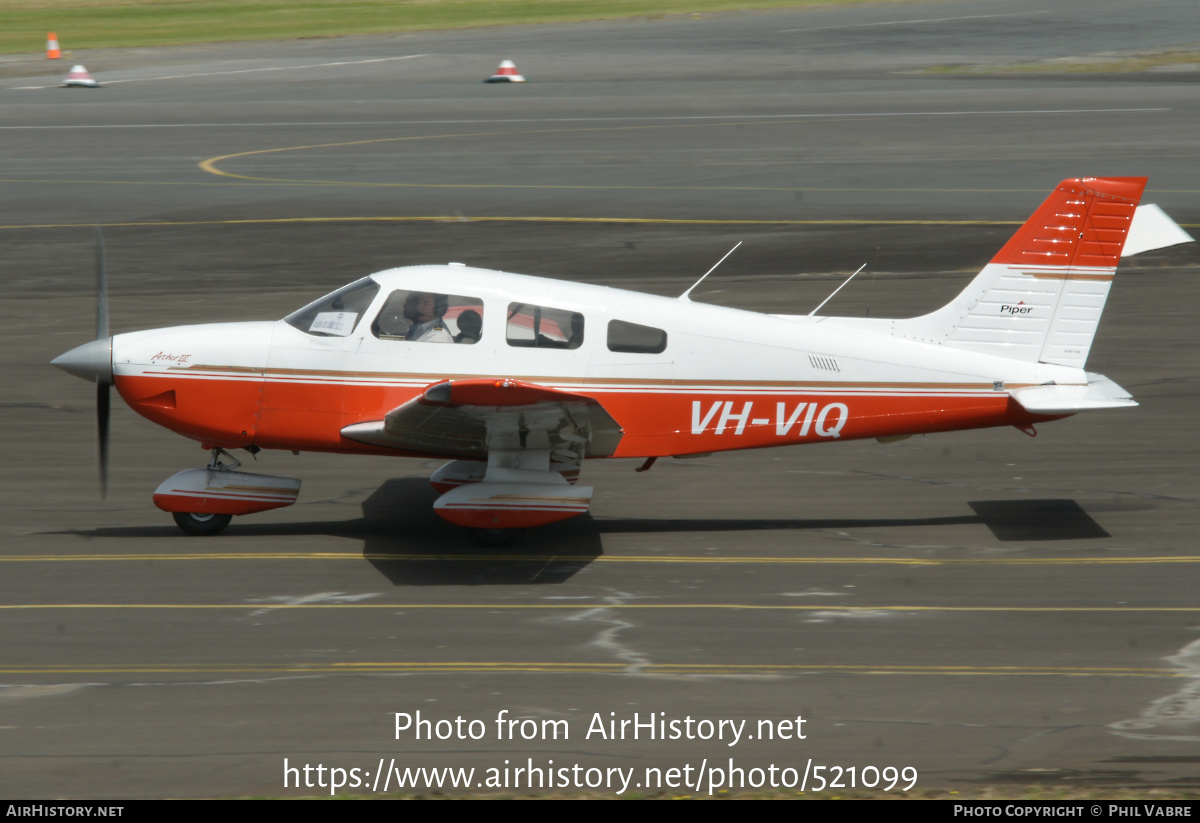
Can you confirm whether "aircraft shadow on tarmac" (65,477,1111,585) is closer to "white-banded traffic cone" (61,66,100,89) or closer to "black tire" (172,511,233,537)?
"black tire" (172,511,233,537)

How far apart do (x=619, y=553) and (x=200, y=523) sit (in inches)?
149

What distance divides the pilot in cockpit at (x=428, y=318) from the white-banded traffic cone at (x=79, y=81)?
36.6 meters

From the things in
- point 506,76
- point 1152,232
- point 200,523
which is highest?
point 506,76

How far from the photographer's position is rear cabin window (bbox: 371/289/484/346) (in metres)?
11.2

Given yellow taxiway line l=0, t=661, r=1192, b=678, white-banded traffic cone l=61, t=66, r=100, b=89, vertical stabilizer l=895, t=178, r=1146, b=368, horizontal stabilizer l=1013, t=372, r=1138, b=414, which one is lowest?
yellow taxiway line l=0, t=661, r=1192, b=678

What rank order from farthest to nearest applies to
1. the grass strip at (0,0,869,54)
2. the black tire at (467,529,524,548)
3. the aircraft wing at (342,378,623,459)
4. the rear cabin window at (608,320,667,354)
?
the grass strip at (0,0,869,54) < the black tire at (467,529,524,548) < the rear cabin window at (608,320,667,354) < the aircraft wing at (342,378,623,459)

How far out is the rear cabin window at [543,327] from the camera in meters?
11.2

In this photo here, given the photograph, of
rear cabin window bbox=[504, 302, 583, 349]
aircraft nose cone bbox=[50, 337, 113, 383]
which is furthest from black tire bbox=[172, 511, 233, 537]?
rear cabin window bbox=[504, 302, 583, 349]

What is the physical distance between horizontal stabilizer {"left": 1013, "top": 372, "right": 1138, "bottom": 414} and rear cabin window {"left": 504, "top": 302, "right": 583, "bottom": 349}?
3.83 metres

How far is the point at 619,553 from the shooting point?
37.3ft

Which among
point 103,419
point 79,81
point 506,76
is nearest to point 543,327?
point 103,419

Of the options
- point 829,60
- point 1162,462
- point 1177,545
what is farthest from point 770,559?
point 829,60

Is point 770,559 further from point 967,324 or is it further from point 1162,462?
point 1162,462

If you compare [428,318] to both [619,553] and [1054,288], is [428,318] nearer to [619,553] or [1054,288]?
[619,553]
